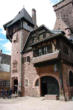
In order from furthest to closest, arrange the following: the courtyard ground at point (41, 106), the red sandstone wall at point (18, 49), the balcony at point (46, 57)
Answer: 1. the red sandstone wall at point (18, 49)
2. the balcony at point (46, 57)
3. the courtyard ground at point (41, 106)

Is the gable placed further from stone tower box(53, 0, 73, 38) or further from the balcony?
stone tower box(53, 0, 73, 38)

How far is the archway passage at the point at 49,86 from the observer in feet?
48.8

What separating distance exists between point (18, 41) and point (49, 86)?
9.91m

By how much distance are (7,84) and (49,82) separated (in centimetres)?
1230

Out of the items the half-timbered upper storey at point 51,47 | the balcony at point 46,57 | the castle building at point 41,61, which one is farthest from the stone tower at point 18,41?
the balcony at point 46,57

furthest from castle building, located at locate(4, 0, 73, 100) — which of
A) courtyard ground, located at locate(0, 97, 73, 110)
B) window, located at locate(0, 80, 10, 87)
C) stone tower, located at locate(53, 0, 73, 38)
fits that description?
stone tower, located at locate(53, 0, 73, 38)

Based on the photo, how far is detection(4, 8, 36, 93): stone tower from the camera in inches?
784

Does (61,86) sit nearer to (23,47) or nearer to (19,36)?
(23,47)

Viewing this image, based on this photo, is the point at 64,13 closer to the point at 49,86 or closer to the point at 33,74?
the point at 33,74

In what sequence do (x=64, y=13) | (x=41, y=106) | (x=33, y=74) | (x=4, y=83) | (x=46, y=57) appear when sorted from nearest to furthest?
(x=41, y=106), (x=46, y=57), (x=33, y=74), (x=4, y=83), (x=64, y=13)

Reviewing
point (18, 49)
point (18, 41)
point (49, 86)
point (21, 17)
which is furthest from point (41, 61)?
point (21, 17)

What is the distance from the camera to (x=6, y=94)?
60.8ft

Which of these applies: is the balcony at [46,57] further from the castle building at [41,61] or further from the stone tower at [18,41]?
the stone tower at [18,41]

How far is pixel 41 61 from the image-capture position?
1542 cm
